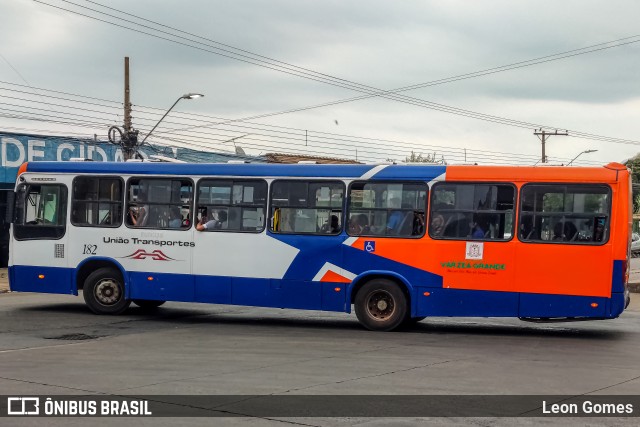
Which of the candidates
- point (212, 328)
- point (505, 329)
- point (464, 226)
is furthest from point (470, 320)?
point (212, 328)

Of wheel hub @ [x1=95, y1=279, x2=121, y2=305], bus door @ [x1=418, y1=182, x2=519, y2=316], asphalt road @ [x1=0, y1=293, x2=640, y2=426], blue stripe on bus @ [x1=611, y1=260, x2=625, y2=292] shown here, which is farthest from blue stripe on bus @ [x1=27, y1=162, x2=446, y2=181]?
blue stripe on bus @ [x1=611, y1=260, x2=625, y2=292]

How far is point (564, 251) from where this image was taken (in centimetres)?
1573

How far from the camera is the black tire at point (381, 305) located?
1653cm

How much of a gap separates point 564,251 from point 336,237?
4072 millimetres

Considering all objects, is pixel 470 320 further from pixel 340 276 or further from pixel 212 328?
pixel 212 328

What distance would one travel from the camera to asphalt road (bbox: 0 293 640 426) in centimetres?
1016

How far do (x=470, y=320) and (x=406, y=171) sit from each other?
15.2 feet

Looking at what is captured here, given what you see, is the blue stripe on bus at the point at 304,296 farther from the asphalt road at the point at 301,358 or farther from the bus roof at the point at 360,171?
the bus roof at the point at 360,171

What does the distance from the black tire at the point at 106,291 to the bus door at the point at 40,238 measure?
0.43 meters

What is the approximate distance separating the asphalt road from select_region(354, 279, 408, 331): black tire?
30 centimetres

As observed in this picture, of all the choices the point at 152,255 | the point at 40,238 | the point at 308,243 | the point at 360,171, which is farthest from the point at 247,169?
the point at 40,238

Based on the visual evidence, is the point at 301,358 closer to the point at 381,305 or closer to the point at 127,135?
the point at 381,305

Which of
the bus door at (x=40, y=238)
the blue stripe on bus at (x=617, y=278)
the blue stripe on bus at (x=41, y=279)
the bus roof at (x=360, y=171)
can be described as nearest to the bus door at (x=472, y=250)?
the bus roof at (x=360, y=171)

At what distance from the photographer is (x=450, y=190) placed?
1642 cm
